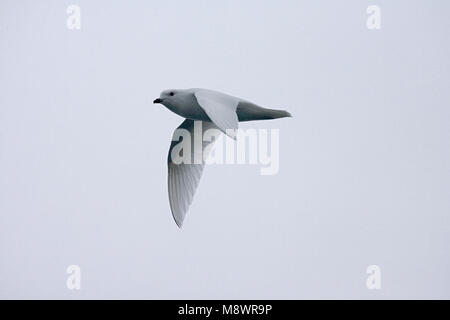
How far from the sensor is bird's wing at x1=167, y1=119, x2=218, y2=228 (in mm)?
5258

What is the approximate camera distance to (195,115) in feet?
15.5

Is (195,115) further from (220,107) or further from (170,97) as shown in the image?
(220,107)

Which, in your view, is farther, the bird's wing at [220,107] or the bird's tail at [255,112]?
the bird's tail at [255,112]

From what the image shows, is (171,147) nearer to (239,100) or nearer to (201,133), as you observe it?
(201,133)

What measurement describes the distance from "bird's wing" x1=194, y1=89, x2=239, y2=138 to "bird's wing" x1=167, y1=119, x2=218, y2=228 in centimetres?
69

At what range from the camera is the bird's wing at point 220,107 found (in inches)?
158

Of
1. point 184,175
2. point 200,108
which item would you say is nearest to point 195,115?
point 200,108

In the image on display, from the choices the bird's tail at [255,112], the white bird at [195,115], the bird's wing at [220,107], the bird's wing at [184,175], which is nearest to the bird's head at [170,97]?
the white bird at [195,115]

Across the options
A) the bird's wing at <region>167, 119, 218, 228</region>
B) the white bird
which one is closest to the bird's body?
the white bird

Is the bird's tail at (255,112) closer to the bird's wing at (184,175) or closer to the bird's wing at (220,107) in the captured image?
the bird's wing at (220,107)

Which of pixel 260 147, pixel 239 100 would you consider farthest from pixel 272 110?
pixel 260 147

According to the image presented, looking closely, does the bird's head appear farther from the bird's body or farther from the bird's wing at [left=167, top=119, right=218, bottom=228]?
the bird's wing at [left=167, top=119, right=218, bottom=228]

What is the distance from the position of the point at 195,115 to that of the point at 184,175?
2.54 ft

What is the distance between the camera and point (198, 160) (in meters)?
5.45
